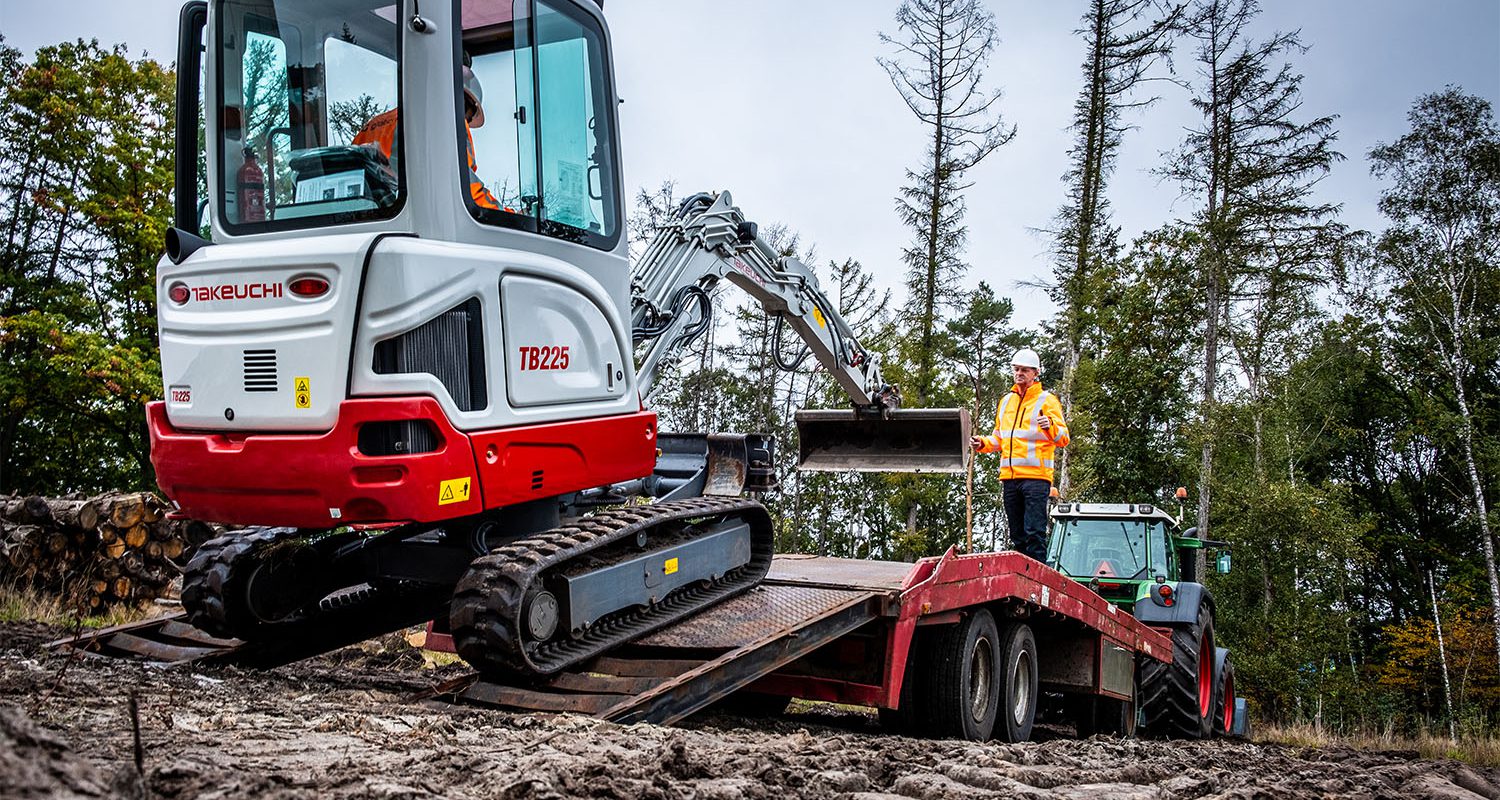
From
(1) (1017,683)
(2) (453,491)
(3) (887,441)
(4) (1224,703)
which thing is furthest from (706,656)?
(4) (1224,703)

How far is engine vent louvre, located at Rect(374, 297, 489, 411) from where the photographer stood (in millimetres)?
4750

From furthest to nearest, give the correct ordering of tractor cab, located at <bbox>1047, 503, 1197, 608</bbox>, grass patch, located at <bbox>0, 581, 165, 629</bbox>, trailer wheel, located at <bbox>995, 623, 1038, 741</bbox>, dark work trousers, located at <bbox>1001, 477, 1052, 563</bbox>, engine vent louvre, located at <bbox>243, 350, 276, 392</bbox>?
tractor cab, located at <bbox>1047, 503, 1197, 608</bbox>
grass patch, located at <bbox>0, 581, 165, 629</bbox>
dark work trousers, located at <bbox>1001, 477, 1052, 563</bbox>
trailer wheel, located at <bbox>995, 623, 1038, 741</bbox>
engine vent louvre, located at <bbox>243, 350, 276, 392</bbox>

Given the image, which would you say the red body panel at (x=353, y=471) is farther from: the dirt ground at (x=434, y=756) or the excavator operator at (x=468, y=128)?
the excavator operator at (x=468, y=128)

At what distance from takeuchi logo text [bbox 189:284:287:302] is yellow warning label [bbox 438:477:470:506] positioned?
104 cm

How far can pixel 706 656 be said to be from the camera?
16.8 feet

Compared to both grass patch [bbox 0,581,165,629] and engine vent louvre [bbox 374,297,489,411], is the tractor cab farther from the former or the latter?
grass patch [bbox 0,581,165,629]

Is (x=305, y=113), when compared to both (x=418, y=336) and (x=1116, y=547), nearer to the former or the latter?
(x=418, y=336)

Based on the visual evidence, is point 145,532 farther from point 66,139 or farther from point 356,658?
point 66,139

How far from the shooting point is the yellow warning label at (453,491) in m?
4.77

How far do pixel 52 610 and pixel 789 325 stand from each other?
6.20 metres

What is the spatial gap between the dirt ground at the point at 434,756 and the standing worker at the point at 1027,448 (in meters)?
2.22

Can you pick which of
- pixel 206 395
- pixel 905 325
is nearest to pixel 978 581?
pixel 206 395

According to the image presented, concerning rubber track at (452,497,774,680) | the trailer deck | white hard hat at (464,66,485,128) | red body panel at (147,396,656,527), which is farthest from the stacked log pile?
white hard hat at (464,66,485,128)

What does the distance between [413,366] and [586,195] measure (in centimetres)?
135
